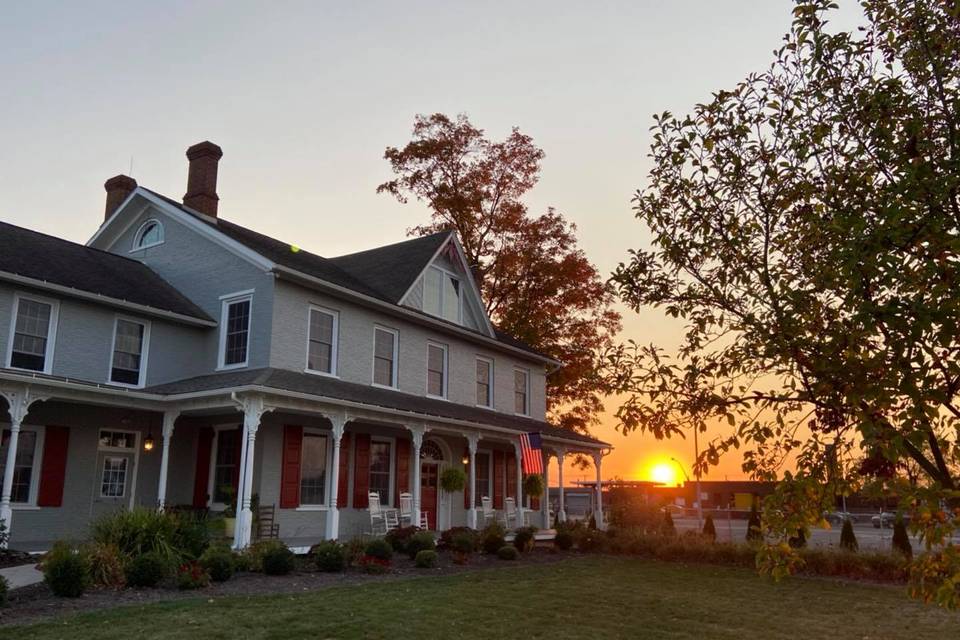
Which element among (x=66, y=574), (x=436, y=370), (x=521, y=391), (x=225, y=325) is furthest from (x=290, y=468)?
(x=521, y=391)

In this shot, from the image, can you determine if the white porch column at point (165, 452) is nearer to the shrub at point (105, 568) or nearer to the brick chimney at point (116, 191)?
the shrub at point (105, 568)

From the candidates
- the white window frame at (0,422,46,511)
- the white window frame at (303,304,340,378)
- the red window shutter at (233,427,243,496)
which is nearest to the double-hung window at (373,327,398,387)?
the white window frame at (303,304,340,378)

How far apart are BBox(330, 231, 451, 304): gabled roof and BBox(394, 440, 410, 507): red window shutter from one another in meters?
3.96

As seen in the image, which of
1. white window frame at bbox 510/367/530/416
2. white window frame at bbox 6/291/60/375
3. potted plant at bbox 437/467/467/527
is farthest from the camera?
white window frame at bbox 510/367/530/416

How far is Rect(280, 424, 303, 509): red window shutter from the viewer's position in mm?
17078

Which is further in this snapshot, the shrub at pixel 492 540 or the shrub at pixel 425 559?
the shrub at pixel 492 540

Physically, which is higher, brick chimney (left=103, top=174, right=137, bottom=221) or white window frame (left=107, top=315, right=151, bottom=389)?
brick chimney (left=103, top=174, right=137, bottom=221)

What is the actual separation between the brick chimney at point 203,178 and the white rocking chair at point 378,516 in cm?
875

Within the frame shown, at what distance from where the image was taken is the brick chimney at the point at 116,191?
72.7 feet

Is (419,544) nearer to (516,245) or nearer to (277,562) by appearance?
(277,562)

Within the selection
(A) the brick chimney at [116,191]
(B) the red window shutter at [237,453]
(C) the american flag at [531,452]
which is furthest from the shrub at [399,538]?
(A) the brick chimney at [116,191]

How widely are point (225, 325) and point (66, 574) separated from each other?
863 cm

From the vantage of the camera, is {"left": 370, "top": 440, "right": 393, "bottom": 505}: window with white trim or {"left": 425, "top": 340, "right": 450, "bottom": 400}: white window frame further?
{"left": 425, "top": 340, "right": 450, "bottom": 400}: white window frame

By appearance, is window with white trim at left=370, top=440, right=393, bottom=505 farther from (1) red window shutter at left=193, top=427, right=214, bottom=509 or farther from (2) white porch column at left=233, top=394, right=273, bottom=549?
(2) white porch column at left=233, top=394, right=273, bottom=549
